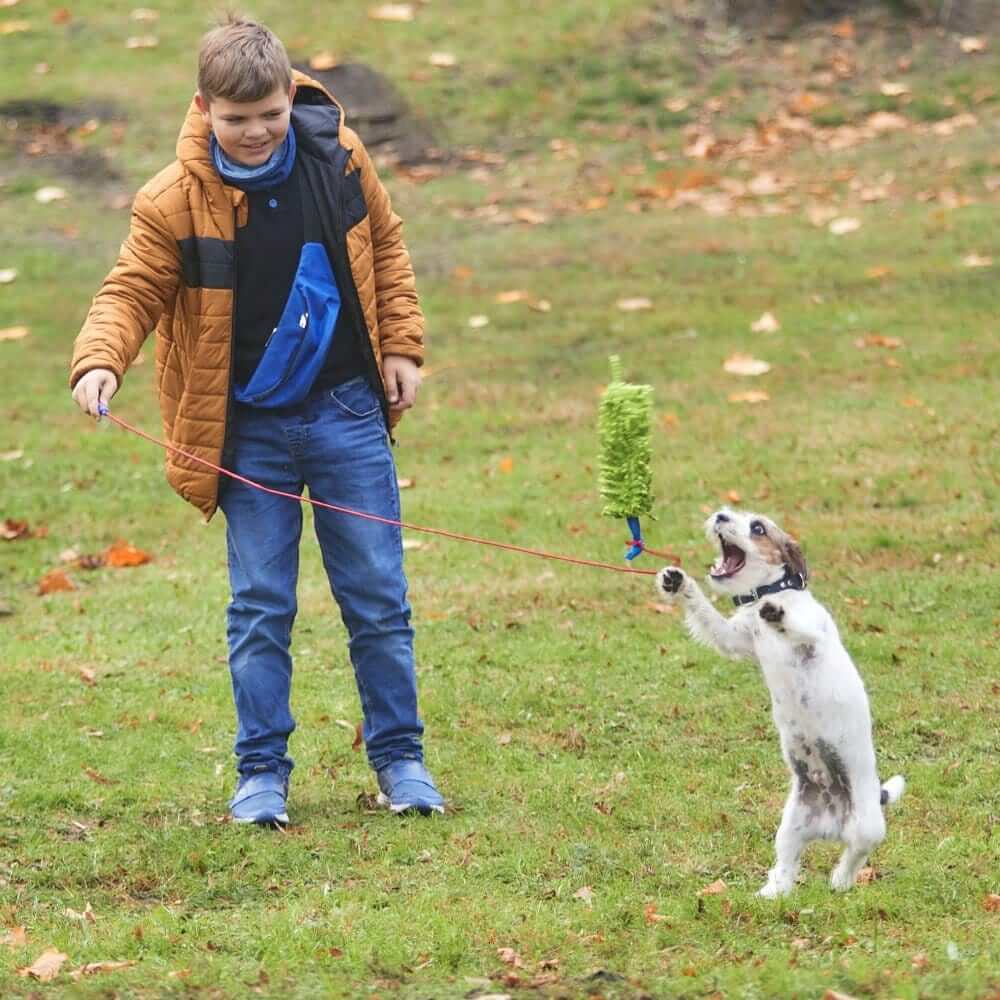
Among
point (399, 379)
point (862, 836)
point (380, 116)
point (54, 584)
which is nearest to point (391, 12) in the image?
point (380, 116)

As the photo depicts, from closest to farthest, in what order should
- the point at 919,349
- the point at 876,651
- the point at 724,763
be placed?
the point at 724,763, the point at 876,651, the point at 919,349

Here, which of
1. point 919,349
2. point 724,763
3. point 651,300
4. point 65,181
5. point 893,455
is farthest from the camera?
point 65,181

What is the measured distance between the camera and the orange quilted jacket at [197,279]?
495 centimetres

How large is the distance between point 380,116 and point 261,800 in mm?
11390

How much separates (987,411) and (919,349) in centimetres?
122

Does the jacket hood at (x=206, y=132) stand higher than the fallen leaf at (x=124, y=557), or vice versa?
the jacket hood at (x=206, y=132)

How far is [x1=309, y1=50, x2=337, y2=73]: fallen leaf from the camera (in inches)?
633

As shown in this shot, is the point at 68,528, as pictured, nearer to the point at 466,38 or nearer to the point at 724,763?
the point at 724,763

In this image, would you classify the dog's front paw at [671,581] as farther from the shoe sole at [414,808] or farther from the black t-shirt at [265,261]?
the black t-shirt at [265,261]

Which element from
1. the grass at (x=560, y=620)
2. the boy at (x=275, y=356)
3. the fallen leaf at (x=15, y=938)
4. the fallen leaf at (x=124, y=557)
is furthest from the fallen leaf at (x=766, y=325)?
the fallen leaf at (x=15, y=938)

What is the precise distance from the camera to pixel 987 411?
31.4ft

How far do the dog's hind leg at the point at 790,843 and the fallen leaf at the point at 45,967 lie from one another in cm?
172

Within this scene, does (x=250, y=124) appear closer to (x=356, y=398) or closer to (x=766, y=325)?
(x=356, y=398)

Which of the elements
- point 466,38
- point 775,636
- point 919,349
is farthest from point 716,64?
point 775,636
